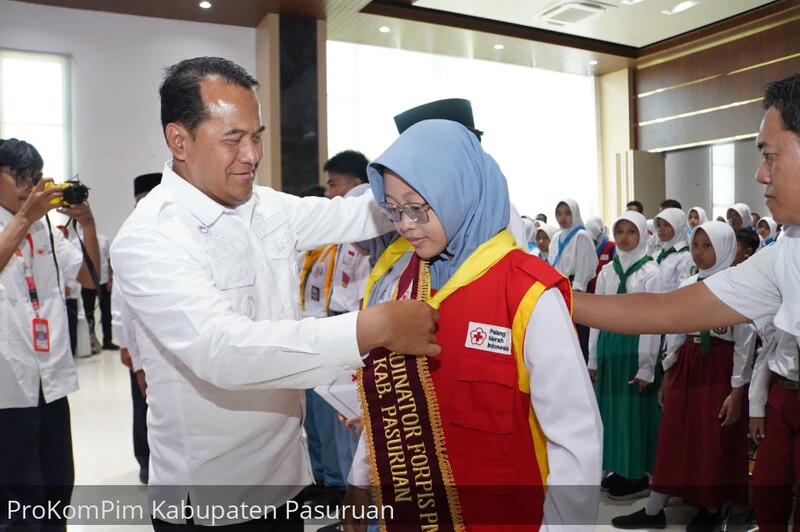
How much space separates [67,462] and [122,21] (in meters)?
6.53

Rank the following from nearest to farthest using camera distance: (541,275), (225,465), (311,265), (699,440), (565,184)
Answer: (541,275) → (225,465) → (699,440) → (311,265) → (565,184)

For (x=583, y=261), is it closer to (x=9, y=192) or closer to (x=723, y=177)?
(x=9, y=192)

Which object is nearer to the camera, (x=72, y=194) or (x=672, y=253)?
(x=72, y=194)

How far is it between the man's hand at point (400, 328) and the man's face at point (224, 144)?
0.46 metres

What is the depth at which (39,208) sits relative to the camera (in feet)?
7.09

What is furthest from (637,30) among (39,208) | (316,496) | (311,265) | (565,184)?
(39,208)

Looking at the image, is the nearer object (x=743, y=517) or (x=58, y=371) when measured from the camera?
(x=58, y=371)

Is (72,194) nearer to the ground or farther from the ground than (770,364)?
farther from the ground

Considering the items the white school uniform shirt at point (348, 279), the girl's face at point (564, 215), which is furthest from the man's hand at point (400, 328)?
the girl's face at point (564, 215)

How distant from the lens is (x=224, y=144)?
1.37m

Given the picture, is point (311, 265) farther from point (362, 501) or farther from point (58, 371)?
point (362, 501)

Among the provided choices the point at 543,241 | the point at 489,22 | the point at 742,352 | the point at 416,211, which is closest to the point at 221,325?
the point at 416,211

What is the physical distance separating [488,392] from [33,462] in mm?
1862

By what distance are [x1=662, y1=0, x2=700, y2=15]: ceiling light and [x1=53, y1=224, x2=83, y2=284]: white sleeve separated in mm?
8285
